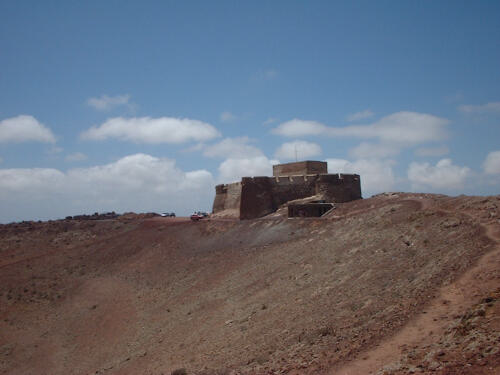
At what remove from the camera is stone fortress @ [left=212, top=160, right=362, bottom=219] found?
3061cm

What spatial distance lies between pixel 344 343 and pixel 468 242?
5.75 m

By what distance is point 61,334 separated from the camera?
23.4 m

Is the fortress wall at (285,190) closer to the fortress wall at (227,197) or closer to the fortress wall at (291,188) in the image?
the fortress wall at (291,188)

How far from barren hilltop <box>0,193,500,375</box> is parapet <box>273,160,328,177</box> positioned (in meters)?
5.73

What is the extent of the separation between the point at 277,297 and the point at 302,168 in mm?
17182

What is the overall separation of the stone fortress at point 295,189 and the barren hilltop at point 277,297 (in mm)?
1960

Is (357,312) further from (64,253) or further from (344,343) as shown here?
(64,253)

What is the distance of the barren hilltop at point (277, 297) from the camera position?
9.18 m

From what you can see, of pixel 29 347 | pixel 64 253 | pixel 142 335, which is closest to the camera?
pixel 142 335

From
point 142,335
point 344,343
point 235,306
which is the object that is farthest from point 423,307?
point 142,335

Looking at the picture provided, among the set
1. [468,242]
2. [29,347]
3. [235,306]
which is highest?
[468,242]

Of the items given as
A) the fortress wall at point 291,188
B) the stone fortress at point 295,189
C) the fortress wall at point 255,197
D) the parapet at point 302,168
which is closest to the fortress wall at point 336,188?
the stone fortress at point 295,189

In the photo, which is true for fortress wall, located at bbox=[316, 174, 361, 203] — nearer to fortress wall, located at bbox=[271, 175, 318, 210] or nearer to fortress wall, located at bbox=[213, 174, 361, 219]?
fortress wall, located at bbox=[213, 174, 361, 219]

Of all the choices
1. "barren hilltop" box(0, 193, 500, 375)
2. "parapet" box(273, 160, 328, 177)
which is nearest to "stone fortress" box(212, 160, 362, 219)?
"parapet" box(273, 160, 328, 177)
